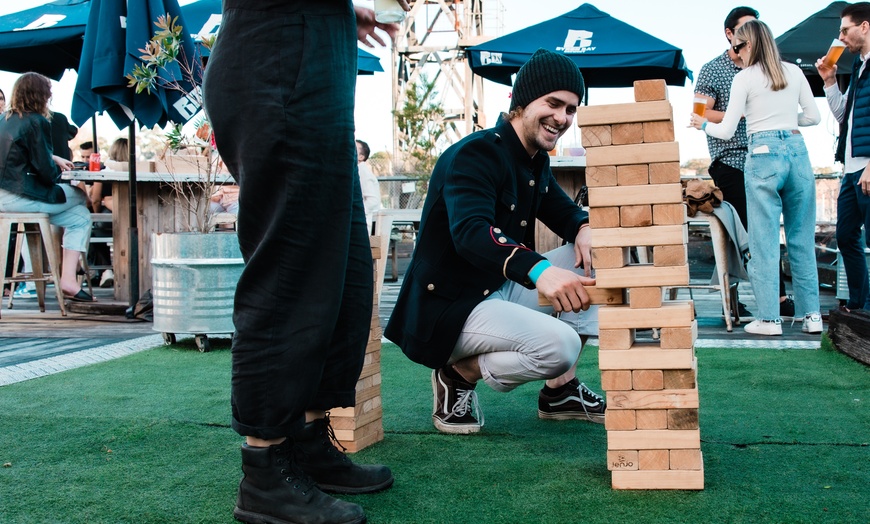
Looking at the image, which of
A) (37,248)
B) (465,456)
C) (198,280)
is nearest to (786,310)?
(198,280)

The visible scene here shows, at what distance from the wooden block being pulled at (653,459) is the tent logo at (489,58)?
6.37 metres

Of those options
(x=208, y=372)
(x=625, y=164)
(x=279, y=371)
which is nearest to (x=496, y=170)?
(x=625, y=164)

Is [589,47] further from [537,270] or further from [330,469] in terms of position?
[330,469]

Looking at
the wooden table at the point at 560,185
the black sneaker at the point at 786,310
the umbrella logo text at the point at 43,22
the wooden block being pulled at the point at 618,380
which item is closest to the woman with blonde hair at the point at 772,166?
→ the black sneaker at the point at 786,310

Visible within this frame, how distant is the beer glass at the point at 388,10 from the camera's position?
6.61ft

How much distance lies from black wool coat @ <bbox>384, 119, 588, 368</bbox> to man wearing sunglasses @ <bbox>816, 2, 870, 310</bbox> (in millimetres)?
2767

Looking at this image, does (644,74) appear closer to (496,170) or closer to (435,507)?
(496,170)

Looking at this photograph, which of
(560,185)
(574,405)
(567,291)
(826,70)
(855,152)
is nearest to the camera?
(567,291)

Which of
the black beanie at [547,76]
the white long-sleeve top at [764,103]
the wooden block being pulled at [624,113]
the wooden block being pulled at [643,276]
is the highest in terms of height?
the white long-sleeve top at [764,103]

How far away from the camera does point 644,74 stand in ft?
28.8

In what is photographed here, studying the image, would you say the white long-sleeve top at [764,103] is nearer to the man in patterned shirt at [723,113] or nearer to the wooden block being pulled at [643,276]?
the man in patterned shirt at [723,113]

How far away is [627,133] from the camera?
6.78ft

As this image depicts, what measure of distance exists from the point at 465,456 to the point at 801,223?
3452mm

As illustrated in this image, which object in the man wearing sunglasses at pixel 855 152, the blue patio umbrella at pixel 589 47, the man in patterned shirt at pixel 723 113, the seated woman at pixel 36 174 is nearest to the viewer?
the man wearing sunglasses at pixel 855 152
